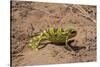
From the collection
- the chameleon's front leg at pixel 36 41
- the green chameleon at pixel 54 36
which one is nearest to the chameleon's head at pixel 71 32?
the green chameleon at pixel 54 36

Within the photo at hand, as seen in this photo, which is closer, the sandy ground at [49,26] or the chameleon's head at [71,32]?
the sandy ground at [49,26]

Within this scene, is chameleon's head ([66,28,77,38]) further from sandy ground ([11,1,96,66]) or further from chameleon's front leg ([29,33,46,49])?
chameleon's front leg ([29,33,46,49])

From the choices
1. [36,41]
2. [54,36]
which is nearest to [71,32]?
[54,36]

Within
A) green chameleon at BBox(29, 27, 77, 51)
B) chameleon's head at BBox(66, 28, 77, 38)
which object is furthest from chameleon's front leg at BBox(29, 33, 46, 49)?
chameleon's head at BBox(66, 28, 77, 38)

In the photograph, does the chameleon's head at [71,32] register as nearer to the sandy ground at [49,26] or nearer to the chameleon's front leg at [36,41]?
the sandy ground at [49,26]

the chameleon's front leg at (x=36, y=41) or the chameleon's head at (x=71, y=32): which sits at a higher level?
the chameleon's head at (x=71, y=32)
